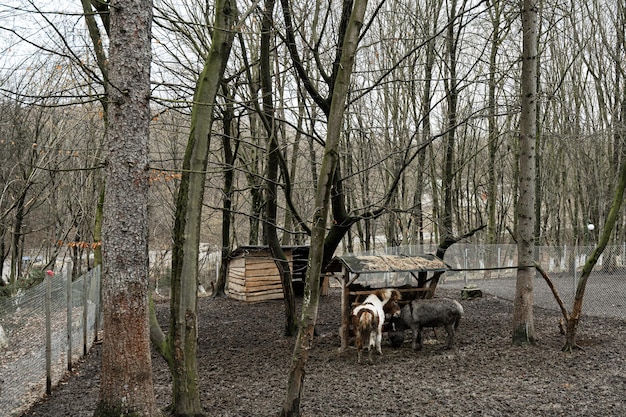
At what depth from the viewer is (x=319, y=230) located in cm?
557

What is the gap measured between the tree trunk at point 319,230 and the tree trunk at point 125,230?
1.54m

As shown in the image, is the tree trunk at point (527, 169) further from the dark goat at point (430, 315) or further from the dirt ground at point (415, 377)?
the dark goat at point (430, 315)

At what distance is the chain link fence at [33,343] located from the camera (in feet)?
19.1

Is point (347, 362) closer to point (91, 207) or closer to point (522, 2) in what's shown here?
point (522, 2)

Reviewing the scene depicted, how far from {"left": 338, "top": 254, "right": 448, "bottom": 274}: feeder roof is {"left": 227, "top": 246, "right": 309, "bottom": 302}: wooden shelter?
6.69m

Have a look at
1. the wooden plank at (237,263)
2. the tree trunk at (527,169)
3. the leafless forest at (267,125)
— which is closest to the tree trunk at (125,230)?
the leafless forest at (267,125)

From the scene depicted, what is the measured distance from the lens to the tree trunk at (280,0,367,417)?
539 centimetres

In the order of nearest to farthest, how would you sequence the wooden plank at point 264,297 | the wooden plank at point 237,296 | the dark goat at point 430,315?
the dark goat at point 430,315
the wooden plank at point 264,297
the wooden plank at point 237,296

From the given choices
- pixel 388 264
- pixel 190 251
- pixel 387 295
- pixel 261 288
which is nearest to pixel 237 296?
pixel 261 288

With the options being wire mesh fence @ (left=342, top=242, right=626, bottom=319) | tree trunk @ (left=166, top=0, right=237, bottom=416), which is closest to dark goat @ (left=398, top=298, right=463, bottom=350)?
wire mesh fence @ (left=342, top=242, right=626, bottom=319)

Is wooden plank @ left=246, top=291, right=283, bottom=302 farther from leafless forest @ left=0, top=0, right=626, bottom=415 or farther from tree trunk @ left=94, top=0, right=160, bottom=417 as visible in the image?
tree trunk @ left=94, top=0, right=160, bottom=417

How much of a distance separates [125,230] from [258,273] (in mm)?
12421

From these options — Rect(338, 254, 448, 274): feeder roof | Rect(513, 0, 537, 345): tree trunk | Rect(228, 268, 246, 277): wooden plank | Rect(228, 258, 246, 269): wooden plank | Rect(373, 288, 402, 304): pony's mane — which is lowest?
Rect(228, 268, 246, 277): wooden plank

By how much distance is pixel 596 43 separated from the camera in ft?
74.9
